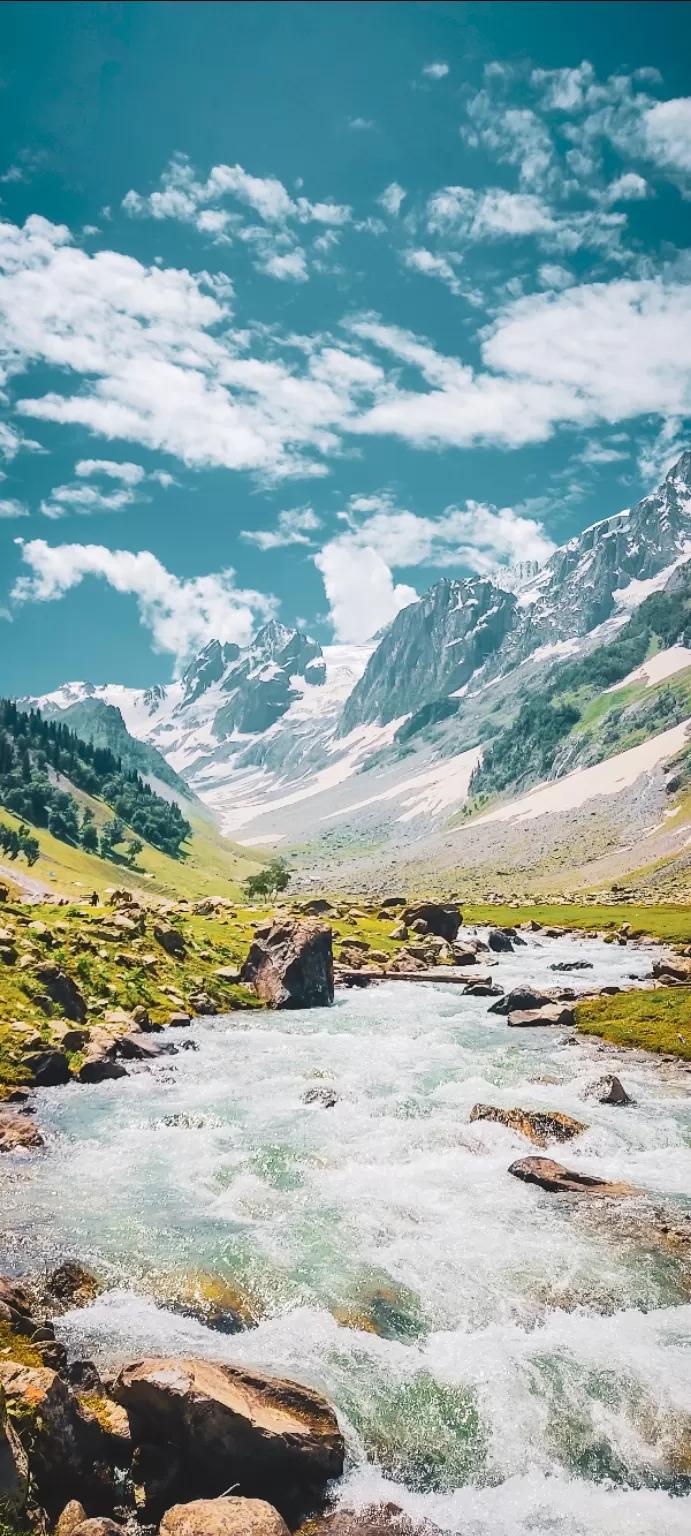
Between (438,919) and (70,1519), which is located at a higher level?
(70,1519)

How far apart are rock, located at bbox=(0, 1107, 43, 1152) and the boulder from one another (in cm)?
1286

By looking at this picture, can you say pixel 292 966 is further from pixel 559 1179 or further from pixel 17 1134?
pixel 559 1179

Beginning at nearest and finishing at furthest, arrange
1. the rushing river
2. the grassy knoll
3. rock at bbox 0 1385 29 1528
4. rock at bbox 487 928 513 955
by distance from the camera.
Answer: rock at bbox 0 1385 29 1528 < the rushing river < the grassy knoll < rock at bbox 487 928 513 955

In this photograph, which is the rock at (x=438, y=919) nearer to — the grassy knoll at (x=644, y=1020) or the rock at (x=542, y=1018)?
the grassy knoll at (x=644, y=1020)

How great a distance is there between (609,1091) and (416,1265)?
16.9 metres

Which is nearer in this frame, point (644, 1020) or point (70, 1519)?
point (70, 1519)

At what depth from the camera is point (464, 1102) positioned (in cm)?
3559

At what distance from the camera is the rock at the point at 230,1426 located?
43.7ft

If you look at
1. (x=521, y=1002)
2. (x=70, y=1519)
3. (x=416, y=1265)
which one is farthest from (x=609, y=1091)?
(x=70, y=1519)

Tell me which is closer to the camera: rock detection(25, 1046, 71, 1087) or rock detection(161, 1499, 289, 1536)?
rock detection(161, 1499, 289, 1536)

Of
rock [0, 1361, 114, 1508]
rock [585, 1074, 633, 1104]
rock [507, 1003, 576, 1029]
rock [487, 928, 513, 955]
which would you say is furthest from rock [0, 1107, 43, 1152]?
rock [487, 928, 513, 955]

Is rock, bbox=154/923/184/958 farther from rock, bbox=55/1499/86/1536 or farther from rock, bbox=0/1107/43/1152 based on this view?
rock, bbox=55/1499/86/1536

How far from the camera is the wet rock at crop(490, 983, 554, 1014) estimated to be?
57844mm

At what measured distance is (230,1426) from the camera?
1330 centimetres
